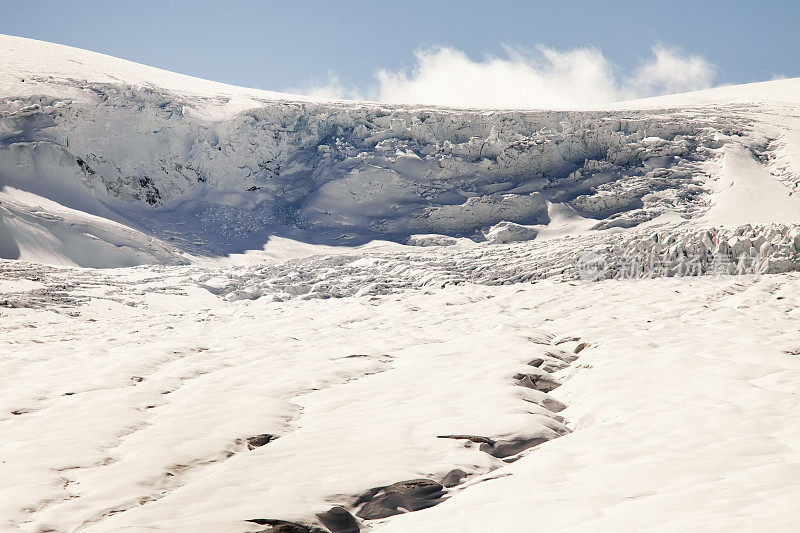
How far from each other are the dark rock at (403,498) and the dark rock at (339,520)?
14 centimetres

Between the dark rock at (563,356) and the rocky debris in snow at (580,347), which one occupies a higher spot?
the rocky debris in snow at (580,347)

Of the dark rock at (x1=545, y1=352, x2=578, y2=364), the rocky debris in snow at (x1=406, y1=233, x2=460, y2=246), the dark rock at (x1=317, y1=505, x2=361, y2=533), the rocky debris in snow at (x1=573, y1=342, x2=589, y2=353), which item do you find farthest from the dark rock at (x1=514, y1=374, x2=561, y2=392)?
the rocky debris in snow at (x1=406, y1=233, x2=460, y2=246)

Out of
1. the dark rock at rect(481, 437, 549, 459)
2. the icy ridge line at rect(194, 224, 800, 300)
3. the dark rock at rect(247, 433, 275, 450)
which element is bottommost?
the dark rock at rect(247, 433, 275, 450)

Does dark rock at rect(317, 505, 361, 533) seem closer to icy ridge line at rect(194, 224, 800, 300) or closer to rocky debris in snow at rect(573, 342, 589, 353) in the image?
rocky debris in snow at rect(573, 342, 589, 353)

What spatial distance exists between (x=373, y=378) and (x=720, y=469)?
405 centimetres

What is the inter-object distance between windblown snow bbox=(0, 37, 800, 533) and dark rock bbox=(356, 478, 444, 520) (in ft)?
0.05

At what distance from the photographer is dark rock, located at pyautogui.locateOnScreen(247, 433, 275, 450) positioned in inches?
195

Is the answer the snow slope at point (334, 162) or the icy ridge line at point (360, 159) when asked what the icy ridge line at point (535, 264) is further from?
the icy ridge line at point (360, 159)

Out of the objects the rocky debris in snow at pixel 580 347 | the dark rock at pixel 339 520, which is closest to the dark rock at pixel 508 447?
the dark rock at pixel 339 520

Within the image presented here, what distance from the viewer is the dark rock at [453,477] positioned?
4.02 m

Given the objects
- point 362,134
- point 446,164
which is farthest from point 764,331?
→ point 362,134

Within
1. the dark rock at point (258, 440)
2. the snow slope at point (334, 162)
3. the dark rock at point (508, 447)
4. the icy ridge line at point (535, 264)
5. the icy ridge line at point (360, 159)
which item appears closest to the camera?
the dark rock at point (508, 447)

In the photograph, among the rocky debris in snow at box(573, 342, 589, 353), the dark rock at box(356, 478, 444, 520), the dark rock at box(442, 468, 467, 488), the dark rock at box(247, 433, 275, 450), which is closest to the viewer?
the dark rock at box(356, 478, 444, 520)

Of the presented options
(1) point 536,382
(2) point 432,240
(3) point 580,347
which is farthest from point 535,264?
(1) point 536,382
